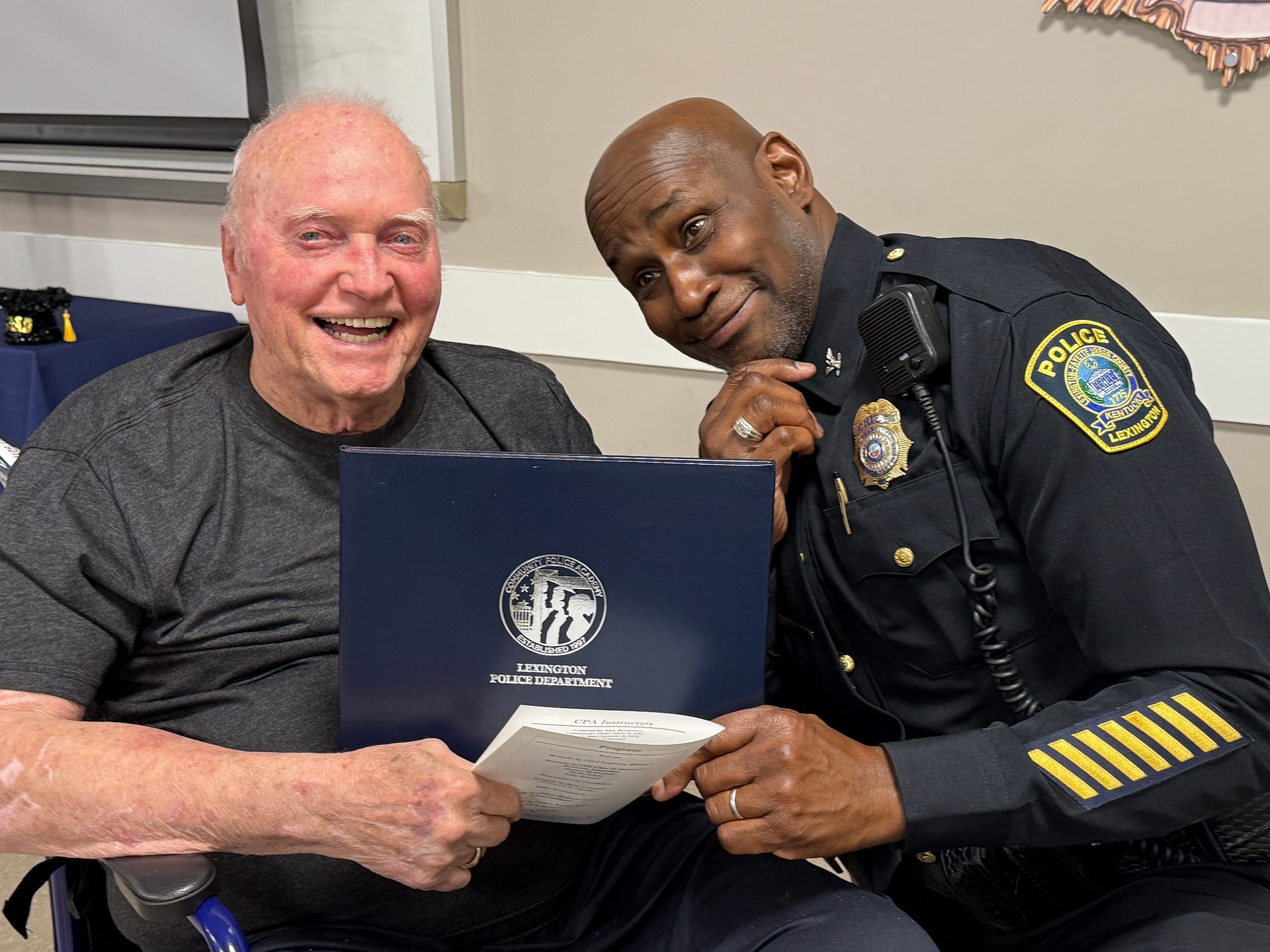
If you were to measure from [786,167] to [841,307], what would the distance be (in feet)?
0.74

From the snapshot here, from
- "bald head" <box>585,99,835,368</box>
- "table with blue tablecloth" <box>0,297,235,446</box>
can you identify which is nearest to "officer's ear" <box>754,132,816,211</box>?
"bald head" <box>585,99,835,368</box>

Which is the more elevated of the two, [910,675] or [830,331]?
[830,331]

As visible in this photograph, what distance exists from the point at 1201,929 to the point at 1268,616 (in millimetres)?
314

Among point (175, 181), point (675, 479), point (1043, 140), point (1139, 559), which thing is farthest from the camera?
point (175, 181)

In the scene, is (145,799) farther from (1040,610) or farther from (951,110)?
(951,110)

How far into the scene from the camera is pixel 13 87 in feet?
10.4

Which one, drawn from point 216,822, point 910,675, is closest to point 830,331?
point 910,675

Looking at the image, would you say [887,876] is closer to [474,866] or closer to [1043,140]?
[474,866]

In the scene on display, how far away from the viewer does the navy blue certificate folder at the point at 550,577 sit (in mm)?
939

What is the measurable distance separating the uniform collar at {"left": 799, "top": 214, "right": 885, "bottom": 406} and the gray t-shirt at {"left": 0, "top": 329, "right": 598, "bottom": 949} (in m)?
0.60

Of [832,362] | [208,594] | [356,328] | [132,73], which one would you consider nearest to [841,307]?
[832,362]

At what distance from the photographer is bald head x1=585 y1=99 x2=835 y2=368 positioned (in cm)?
138

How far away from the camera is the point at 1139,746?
3.37 feet

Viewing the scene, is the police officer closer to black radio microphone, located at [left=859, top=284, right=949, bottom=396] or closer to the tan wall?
black radio microphone, located at [left=859, top=284, right=949, bottom=396]
